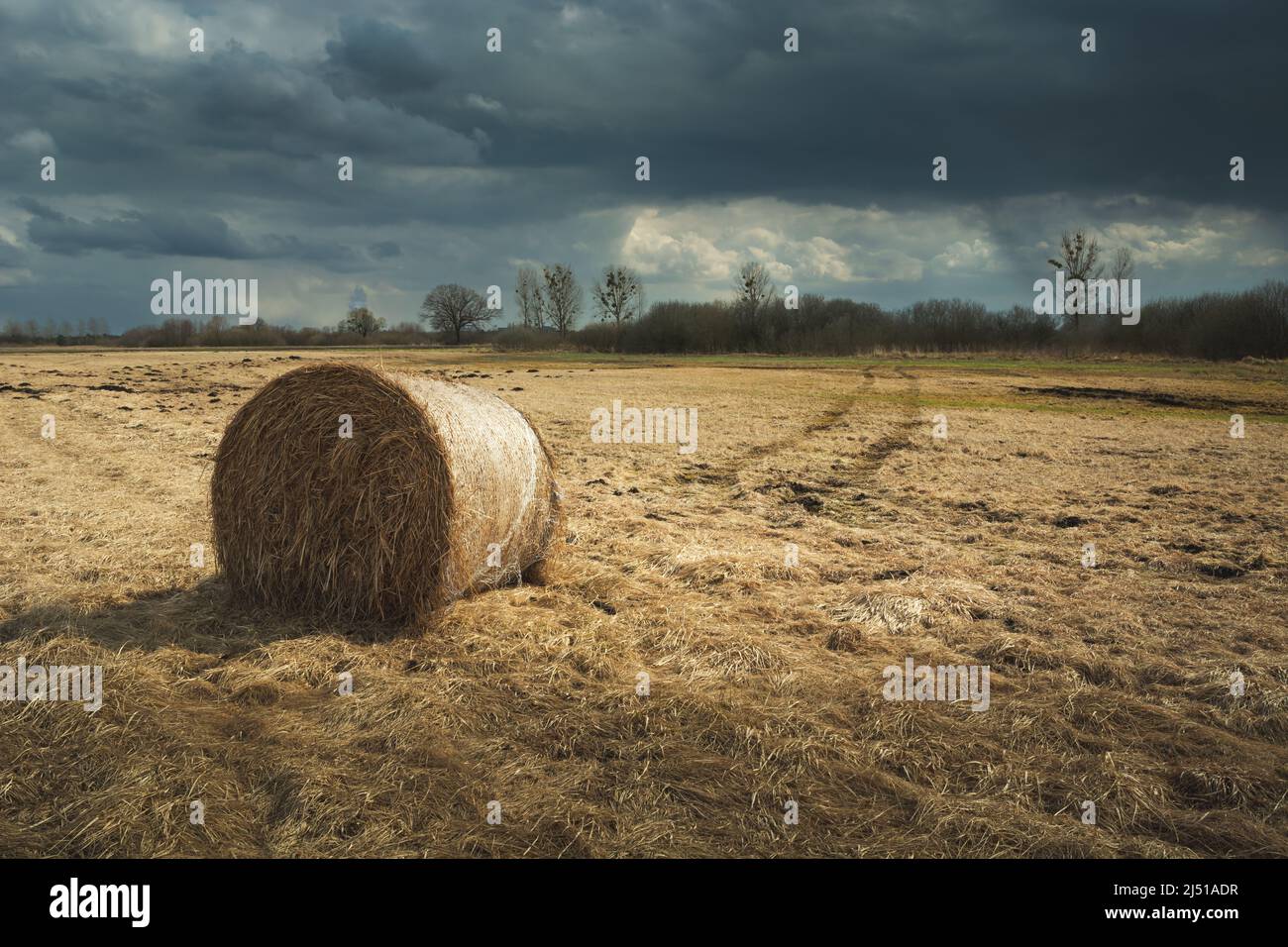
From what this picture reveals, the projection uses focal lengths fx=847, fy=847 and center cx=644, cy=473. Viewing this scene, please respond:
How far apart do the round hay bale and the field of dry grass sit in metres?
0.36

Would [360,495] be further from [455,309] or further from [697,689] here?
[455,309]

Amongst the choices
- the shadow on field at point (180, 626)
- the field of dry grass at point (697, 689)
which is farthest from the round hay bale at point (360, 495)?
the field of dry grass at point (697, 689)

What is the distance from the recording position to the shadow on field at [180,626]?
6.55 m

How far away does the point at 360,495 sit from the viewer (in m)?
7.08

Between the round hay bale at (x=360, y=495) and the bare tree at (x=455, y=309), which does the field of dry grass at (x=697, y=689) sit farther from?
the bare tree at (x=455, y=309)

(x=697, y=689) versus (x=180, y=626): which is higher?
(x=180, y=626)

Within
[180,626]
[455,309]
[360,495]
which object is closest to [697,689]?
[360,495]

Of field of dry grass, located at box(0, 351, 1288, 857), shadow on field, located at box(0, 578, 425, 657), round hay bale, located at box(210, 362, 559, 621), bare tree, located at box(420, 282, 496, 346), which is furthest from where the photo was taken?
bare tree, located at box(420, 282, 496, 346)

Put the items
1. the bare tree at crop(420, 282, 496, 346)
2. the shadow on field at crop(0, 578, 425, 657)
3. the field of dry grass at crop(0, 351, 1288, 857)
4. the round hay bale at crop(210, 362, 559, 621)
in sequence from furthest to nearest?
the bare tree at crop(420, 282, 496, 346) < the round hay bale at crop(210, 362, 559, 621) < the shadow on field at crop(0, 578, 425, 657) < the field of dry grass at crop(0, 351, 1288, 857)

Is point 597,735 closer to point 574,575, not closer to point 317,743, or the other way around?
point 317,743

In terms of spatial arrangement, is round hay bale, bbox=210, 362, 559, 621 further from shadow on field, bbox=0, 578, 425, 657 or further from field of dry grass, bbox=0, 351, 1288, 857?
field of dry grass, bbox=0, 351, 1288, 857

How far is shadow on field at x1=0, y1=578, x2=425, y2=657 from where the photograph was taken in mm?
6555

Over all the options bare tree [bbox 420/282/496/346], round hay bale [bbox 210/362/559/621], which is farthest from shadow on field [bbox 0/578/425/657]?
bare tree [bbox 420/282/496/346]

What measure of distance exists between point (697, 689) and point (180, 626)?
4253 millimetres
